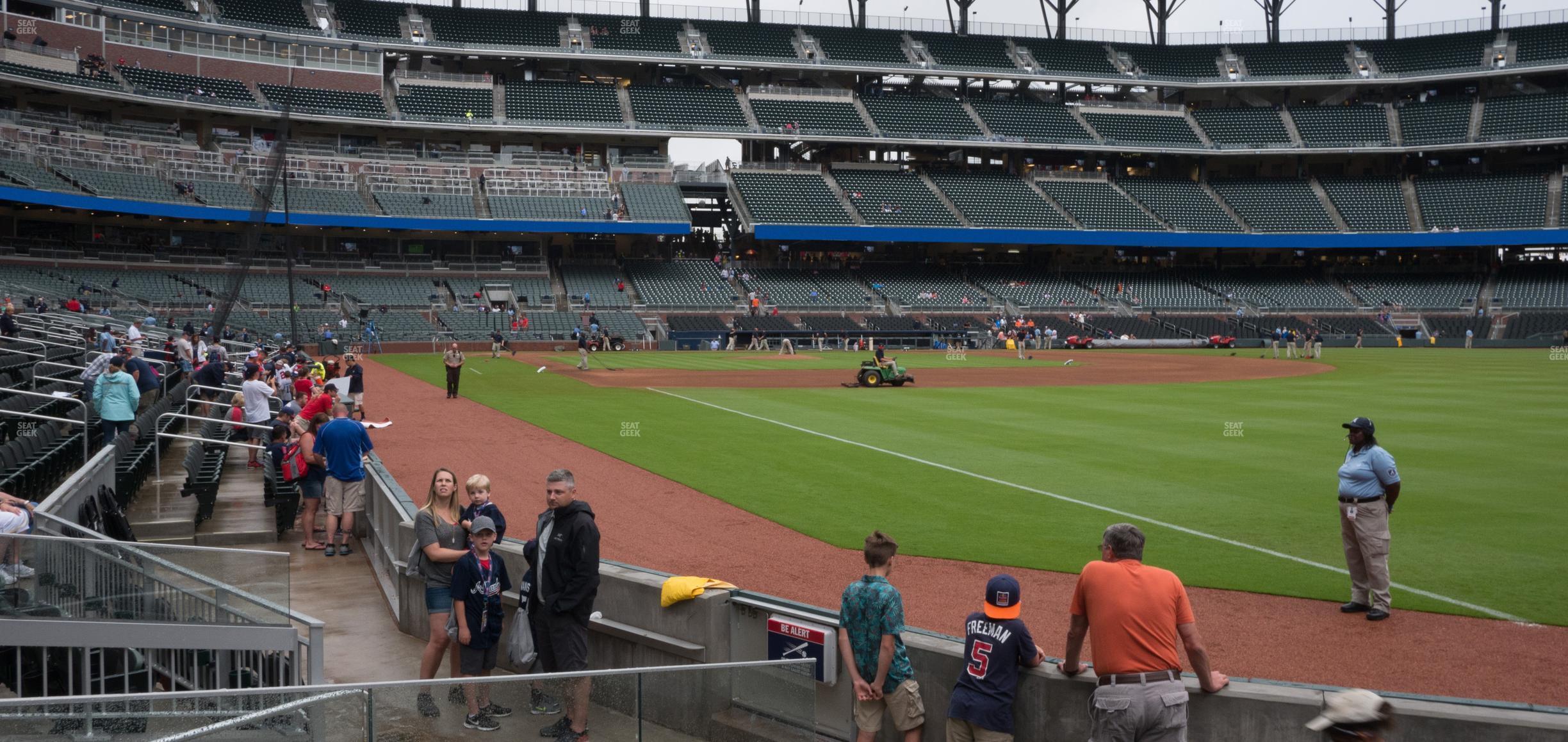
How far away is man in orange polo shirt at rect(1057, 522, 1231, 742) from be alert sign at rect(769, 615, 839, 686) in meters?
1.94

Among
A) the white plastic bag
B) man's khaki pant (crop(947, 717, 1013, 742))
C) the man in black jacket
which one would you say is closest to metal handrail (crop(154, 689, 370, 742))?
the man in black jacket

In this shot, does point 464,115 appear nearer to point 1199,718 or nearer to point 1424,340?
point 1424,340

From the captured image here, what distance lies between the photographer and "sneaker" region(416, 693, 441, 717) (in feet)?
17.7

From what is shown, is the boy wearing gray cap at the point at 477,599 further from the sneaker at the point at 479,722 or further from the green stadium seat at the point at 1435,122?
the green stadium seat at the point at 1435,122

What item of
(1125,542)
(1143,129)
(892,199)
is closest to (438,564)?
(1125,542)

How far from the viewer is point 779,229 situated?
235ft

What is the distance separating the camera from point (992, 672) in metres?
6.68

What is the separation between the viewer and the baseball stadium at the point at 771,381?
282 inches

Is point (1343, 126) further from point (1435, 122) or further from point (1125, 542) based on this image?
point (1125, 542)

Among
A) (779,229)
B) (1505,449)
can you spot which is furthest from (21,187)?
(1505,449)

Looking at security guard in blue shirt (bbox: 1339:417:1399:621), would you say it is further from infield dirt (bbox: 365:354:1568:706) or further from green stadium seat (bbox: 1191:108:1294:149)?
green stadium seat (bbox: 1191:108:1294:149)

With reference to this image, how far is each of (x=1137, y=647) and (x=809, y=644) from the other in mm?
Result: 2426

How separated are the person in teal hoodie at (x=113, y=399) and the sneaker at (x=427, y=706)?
41.9ft

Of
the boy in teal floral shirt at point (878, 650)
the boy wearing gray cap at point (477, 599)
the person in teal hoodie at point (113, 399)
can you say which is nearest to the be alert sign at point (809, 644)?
the boy in teal floral shirt at point (878, 650)
